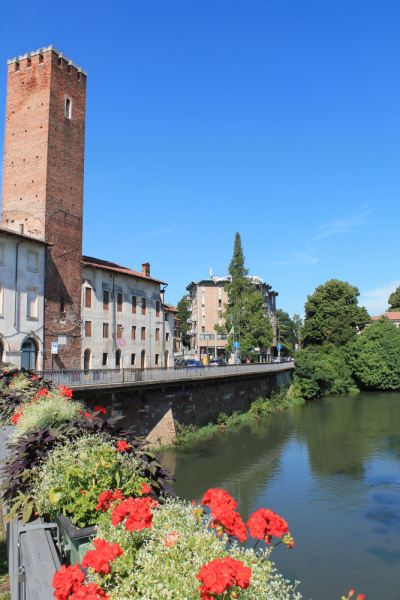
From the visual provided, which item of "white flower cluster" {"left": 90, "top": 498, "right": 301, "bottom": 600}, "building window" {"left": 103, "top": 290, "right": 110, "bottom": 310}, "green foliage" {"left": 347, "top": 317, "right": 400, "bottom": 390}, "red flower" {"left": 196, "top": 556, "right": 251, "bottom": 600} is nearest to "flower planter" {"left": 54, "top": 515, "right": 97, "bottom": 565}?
"white flower cluster" {"left": 90, "top": 498, "right": 301, "bottom": 600}

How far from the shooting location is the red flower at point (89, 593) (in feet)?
7.63

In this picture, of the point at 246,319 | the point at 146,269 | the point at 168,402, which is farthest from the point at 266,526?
the point at 246,319

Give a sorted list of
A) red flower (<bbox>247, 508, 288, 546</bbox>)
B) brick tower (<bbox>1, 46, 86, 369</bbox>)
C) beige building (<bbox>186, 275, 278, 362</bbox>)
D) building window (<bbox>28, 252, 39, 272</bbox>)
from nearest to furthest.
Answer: red flower (<bbox>247, 508, 288, 546</bbox>), building window (<bbox>28, 252, 39, 272</bbox>), brick tower (<bbox>1, 46, 86, 369</bbox>), beige building (<bbox>186, 275, 278, 362</bbox>)

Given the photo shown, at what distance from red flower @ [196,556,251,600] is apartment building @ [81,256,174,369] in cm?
2558

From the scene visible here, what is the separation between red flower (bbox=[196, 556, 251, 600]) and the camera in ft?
6.79

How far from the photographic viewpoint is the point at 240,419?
33.4m

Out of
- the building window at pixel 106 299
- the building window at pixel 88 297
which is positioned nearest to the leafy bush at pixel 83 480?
the building window at pixel 88 297

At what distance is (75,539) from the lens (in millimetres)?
3275

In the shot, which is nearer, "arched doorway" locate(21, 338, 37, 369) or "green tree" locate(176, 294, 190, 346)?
"arched doorway" locate(21, 338, 37, 369)

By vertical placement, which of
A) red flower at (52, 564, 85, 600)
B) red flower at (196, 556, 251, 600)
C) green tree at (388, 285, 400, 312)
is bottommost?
red flower at (52, 564, 85, 600)

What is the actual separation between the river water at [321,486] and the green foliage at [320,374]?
13597 mm

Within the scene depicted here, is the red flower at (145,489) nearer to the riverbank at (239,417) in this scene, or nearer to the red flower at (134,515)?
the red flower at (134,515)

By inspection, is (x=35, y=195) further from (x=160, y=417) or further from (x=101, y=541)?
(x=101, y=541)

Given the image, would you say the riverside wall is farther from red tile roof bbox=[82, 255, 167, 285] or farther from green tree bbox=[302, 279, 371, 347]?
green tree bbox=[302, 279, 371, 347]
